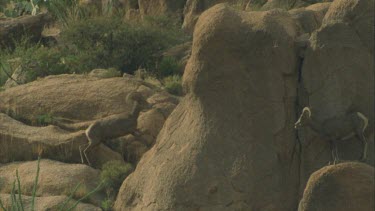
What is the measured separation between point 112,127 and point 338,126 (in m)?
4.47

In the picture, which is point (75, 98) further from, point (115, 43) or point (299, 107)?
point (299, 107)

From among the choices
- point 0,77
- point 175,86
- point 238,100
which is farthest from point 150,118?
point 0,77

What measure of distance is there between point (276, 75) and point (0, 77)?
871 centimetres

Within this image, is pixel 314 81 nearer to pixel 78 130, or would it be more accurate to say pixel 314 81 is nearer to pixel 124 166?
pixel 124 166

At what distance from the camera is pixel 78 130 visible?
19031 mm

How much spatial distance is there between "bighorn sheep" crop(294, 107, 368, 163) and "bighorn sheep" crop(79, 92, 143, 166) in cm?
375

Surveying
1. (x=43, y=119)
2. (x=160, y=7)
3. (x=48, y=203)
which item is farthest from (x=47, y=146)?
(x=160, y=7)

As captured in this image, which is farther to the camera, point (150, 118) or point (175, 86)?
point (175, 86)

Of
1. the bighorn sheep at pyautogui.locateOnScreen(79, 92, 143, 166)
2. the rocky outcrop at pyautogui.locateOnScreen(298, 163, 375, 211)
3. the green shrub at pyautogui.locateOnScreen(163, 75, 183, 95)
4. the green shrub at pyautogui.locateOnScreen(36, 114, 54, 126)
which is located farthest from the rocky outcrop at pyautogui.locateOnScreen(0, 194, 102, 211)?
the rocky outcrop at pyautogui.locateOnScreen(298, 163, 375, 211)

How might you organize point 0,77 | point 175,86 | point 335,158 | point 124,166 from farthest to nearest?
point 0,77 → point 175,86 → point 124,166 → point 335,158

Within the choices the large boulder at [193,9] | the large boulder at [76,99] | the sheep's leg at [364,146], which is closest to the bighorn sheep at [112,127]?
the large boulder at [76,99]

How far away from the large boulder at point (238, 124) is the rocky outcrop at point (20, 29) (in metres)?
11.6

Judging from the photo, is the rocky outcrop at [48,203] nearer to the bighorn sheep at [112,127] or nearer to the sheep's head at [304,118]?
the bighorn sheep at [112,127]

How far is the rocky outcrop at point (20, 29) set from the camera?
1052 inches
